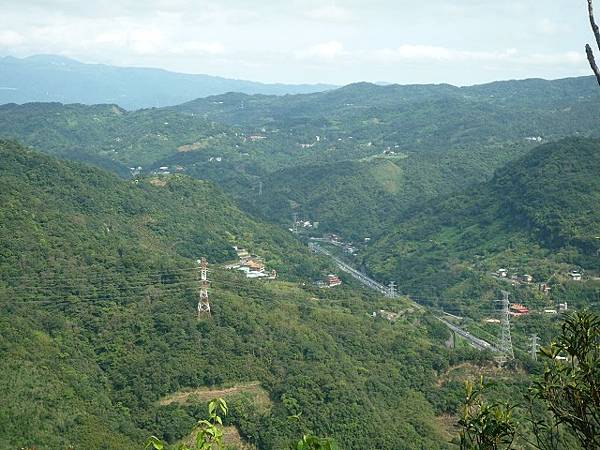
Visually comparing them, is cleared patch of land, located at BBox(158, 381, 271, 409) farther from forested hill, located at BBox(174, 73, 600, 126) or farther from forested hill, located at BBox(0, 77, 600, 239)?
forested hill, located at BBox(174, 73, 600, 126)

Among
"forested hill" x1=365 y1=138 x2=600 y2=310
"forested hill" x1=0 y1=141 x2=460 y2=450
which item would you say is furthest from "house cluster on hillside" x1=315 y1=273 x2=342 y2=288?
"forested hill" x1=0 y1=141 x2=460 y2=450

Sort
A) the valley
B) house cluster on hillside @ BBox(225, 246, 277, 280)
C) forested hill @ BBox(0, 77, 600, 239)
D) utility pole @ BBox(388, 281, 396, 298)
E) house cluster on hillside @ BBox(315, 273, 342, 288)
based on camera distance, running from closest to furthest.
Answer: the valley < house cluster on hillside @ BBox(225, 246, 277, 280) < utility pole @ BBox(388, 281, 396, 298) < house cluster on hillside @ BBox(315, 273, 342, 288) < forested hill @ BBox(0, 77, 600, 239)

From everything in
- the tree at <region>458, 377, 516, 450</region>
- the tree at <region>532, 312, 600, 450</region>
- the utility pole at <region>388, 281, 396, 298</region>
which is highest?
the tree at <region>532, 312, 600, 450</region>

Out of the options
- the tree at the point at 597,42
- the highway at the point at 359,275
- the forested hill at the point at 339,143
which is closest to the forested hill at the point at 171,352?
the highway at the point at 359,275

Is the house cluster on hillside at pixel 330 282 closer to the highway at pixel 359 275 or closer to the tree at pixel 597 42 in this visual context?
the highway at pixel 359 275

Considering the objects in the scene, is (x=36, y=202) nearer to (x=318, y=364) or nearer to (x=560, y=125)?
(x=318, y=364)
